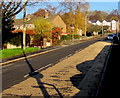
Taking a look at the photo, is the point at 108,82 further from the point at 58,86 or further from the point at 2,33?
the point at 2,33

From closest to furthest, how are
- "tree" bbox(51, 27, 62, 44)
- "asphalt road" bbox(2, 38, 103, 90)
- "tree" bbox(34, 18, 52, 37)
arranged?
"asphalt road" bbox(2, 38, 103, 90)
"tree" bbox(34, 18, 52, 37)
"tree" bbox(51, 27, 62, 44)

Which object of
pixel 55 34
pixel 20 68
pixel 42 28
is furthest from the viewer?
pixel 55 34

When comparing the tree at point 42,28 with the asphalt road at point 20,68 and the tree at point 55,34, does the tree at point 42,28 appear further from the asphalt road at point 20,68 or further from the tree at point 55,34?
the asphalt road at point 20,68

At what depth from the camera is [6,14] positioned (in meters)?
25.9

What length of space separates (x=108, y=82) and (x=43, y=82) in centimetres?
306

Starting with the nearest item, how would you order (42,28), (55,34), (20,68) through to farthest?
(20,68) → (42,28) → (55,34)

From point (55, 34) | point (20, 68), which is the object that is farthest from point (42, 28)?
point (20, 68)

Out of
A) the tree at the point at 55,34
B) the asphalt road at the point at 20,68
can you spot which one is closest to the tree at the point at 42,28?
the tree at the point at 55,34

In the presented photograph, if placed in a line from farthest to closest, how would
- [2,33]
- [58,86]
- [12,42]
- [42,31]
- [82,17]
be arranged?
1. [82,17]
2. [42,31]
3. [12,42]
4. [2,33]
5. [58,86]

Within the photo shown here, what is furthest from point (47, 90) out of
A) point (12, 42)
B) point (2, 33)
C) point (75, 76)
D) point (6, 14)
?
point (12, 42)

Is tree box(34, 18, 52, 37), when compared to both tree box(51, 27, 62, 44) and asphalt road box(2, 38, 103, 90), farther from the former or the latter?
asphalt road box(2, 38, 103, 90)

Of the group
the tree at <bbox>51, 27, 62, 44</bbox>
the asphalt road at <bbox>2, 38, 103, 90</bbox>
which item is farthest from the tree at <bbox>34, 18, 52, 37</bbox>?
the asphalt road at <bbox>2, 38, 103, 90</bbox>

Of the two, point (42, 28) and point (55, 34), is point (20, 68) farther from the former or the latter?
point (55, 34)

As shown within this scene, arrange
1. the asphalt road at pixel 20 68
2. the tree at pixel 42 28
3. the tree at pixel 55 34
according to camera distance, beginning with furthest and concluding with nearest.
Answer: the tree at pixel 55 34
the tree at pixel 42 28
the asphalt road at pixel 20 68
